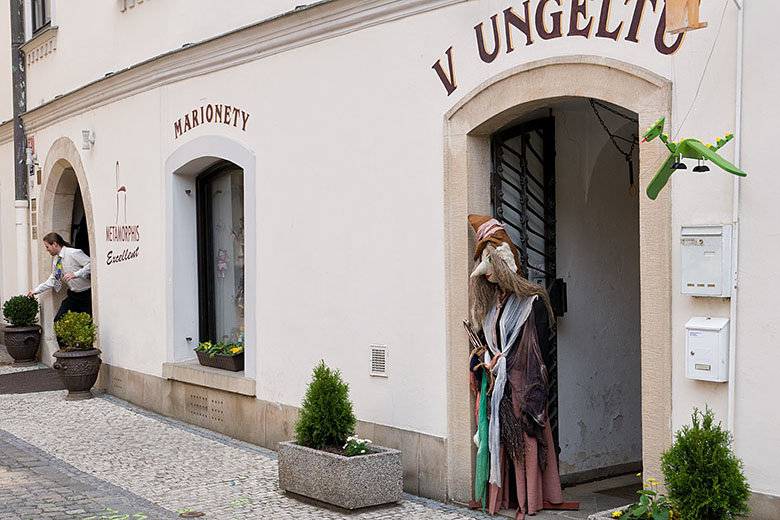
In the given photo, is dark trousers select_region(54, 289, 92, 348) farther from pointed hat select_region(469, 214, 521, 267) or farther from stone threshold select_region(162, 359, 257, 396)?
pointed hat select_region(469, 214, 521, 267)

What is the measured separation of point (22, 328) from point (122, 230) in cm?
359

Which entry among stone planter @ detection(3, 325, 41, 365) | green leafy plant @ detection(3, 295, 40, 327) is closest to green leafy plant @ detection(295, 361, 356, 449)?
green leafy plant @ detection(3, 295, 40, 327)

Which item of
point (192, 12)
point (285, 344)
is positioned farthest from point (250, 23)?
point (285, 344)

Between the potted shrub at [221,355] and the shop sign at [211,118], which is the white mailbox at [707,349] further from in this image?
the potted shrub at [221,355]

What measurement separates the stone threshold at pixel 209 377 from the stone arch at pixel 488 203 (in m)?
2.68

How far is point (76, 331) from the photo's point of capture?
435 inches

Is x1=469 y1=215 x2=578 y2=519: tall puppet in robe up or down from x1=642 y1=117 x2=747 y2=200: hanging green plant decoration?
down

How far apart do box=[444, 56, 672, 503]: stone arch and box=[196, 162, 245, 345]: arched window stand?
A: 352 cm

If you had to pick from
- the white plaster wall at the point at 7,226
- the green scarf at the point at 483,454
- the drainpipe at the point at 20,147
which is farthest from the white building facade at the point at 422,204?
the white plaster wall at the point at 7,226

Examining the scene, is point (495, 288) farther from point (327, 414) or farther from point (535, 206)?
point (327, 414)

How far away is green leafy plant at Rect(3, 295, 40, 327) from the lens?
13.6 meters

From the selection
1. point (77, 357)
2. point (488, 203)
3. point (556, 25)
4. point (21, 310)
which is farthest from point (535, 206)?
point (21, 310)

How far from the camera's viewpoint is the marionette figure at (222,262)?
999 cm

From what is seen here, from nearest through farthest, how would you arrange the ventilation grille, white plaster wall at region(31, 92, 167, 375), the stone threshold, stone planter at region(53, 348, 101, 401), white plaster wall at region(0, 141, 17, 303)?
the ventilation grille → the stone threshold → white plaster wall at region(31, 92, 167, 375) → stone planter at region(53, 348, 101, 401) → white plaster wall at region(0, 141, 17, 303)
